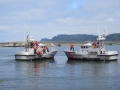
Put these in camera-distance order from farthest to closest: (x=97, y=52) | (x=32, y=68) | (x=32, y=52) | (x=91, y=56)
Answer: (x=32, y=52), (x=91, y=56), (x=97, y=52), (x=32, y=68)

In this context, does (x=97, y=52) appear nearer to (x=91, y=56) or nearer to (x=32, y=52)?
(x=91, y=56)

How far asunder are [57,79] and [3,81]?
281 inches

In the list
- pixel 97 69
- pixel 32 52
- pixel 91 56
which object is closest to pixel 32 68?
pixel 97 69

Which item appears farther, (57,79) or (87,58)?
(87,58)

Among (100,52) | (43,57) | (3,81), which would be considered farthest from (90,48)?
(3,81)

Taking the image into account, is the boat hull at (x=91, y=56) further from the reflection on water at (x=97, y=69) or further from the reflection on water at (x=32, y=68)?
the reflection on water at (x=32, y=68)

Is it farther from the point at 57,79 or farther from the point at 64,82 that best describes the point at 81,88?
the point at 57,79

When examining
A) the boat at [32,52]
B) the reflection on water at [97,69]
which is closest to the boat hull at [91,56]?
the reflection on water at [97,69]

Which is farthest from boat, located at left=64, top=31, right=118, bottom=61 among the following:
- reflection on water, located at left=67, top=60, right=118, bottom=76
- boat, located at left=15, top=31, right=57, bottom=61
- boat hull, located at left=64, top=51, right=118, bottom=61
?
boat, located at left=15, top=31, right=57, bottom=61

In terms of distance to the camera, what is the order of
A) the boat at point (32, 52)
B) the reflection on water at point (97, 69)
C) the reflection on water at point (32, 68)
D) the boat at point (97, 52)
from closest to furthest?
1. the reflection on water at point (97, 69)
2. the reflection on water at point (32, 68)
3. the boat at point (97, 52)
4. the boat at point (32, 52)

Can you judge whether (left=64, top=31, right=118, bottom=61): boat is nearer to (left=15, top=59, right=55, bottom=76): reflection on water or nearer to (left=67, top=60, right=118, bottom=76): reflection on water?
(left=67, top=60, right=118, bottom=76): reflection on water

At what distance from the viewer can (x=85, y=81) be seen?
3850cm

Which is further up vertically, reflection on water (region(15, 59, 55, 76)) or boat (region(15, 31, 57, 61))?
boat (region(15, 31, 57, 61))

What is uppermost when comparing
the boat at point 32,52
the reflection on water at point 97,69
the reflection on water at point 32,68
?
the boat at point 32,52
